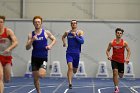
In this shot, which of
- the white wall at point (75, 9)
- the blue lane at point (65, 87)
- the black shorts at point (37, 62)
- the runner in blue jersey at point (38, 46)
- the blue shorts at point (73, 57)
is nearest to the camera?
the runner in blue jersey at point (38, 46)

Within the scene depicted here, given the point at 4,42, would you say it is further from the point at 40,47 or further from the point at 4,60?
the point at 40,47

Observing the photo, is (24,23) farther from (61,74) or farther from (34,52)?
(34,52)

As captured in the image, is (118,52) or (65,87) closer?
(118,52)

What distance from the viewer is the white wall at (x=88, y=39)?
62.0 ft

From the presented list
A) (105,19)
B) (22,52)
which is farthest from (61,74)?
(105,19)

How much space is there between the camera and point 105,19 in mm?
19156

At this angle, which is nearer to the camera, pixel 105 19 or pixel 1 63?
pixel 1 63

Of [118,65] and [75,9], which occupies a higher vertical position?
[75,9]

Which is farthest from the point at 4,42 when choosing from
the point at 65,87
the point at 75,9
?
the point at 75,9

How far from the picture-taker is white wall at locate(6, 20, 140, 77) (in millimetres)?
18891

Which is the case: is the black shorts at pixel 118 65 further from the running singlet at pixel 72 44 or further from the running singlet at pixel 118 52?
the running singlet at pixel 72 44

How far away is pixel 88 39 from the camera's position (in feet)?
62.3

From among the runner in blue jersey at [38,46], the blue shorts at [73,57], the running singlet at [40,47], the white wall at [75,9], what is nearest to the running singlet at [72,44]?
the blue shorts at [73,57]

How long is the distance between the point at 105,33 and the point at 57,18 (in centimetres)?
270
